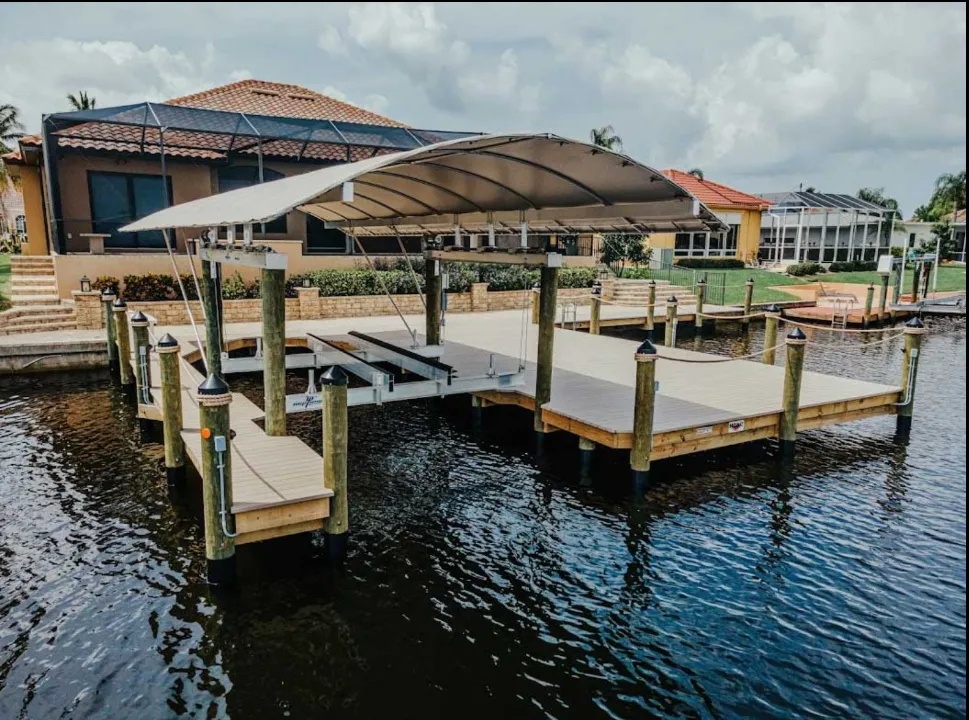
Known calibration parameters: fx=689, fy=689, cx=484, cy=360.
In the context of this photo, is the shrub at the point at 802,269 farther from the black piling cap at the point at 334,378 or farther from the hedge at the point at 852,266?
the black piling cap at the point at 334,378

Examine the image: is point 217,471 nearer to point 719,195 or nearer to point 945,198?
point 719,195

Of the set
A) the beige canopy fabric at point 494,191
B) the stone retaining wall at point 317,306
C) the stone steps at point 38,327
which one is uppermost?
the beige canopy fabric at point 494,191

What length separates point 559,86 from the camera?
242 inches

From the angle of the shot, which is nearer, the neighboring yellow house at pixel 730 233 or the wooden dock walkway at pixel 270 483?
the wooden dock walkway at pixel 270 483

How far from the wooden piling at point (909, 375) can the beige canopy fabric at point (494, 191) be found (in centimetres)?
494

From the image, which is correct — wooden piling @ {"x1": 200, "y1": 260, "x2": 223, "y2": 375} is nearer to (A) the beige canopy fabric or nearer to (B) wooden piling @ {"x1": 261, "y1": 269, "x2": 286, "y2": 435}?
(A) the beige canopy fabric

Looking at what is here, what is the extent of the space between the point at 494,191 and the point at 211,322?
5416 millimetres

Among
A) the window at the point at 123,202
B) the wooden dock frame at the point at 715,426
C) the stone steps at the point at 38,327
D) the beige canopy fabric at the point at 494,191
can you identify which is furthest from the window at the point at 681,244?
the stone steps at the point at 38,327

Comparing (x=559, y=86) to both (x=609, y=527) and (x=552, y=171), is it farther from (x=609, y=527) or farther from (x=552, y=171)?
(x=609, y=527)

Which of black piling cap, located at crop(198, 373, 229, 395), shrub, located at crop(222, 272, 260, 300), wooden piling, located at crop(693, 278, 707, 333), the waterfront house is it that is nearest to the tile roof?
shrub, located at crop(222, 272, 260, 300)

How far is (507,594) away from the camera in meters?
7.33

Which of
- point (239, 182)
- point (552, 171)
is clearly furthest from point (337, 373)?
point (239, 182)

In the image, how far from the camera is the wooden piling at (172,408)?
918 cm

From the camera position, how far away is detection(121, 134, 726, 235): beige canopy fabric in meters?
8.20
